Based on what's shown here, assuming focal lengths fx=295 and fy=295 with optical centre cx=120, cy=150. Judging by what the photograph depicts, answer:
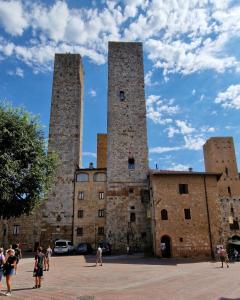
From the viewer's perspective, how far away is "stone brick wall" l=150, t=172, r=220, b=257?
2800cm

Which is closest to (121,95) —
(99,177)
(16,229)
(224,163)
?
(99,177)

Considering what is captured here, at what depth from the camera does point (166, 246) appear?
2895 centimetres

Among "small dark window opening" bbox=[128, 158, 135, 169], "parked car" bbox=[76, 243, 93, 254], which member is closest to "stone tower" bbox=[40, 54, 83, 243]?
"parked car" bbox=[76, 243, 93, 254]

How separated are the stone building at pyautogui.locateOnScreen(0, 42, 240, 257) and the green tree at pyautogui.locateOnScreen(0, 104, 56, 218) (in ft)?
43.7

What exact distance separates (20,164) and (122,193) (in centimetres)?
1748

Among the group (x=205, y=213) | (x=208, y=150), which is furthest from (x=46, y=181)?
(x=208, y=150)

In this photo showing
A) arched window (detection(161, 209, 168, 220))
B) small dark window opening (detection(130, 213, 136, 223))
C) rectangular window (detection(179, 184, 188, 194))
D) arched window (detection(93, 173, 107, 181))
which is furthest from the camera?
arched window (detection(93, 173, 107, 181))

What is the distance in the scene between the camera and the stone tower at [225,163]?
4600 cm

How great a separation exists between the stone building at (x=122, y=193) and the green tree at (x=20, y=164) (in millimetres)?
13307

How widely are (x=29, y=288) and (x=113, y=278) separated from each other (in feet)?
14.4

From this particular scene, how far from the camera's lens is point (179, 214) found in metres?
28.7

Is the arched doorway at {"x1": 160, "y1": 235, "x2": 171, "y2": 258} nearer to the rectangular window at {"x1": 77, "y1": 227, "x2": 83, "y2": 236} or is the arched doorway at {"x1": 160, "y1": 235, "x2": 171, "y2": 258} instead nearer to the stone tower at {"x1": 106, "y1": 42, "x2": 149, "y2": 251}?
the stone tower at {"x1": 106, "y1": 42, "x2": 149, "y2": 251}

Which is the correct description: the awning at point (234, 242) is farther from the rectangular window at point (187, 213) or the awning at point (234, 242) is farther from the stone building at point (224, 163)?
the stone building at point (224, 163)

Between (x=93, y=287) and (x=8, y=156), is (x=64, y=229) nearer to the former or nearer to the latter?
(x=8, y=156)
